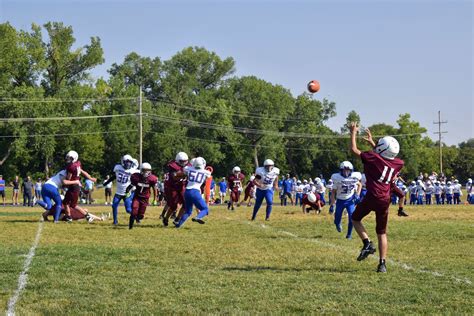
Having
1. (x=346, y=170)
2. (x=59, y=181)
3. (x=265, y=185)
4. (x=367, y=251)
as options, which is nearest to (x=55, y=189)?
(x=59, y=181)

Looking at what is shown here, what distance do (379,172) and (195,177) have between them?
776 centimetres

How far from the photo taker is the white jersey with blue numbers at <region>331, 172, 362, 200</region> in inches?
607

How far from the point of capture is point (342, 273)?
904 centimetres

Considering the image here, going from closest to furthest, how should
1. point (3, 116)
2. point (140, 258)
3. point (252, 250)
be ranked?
point (140, 258), point (252, 250), point (3, 116)

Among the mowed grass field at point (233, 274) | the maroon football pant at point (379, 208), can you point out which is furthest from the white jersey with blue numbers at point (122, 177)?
the maroon football pant at point (379, 208)

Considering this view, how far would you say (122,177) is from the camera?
19.0 metres

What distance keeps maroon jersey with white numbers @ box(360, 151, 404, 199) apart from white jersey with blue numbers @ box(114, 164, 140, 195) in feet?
34.6

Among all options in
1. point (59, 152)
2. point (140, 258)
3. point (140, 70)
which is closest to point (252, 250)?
point (140, 258)

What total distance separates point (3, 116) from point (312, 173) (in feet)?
136

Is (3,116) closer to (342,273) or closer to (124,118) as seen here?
(124,118)

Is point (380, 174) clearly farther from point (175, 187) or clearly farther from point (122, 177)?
point (122, 177)

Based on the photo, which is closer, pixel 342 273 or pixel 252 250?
pixel 342 273

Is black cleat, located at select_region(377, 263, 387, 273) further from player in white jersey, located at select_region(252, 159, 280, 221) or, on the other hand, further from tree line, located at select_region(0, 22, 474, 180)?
tree line, located at select_region(0, 22, 474, 180)

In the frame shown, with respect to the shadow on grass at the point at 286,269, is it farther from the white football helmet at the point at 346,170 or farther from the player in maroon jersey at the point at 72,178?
the player in maroon jersey at the point at 72,178
